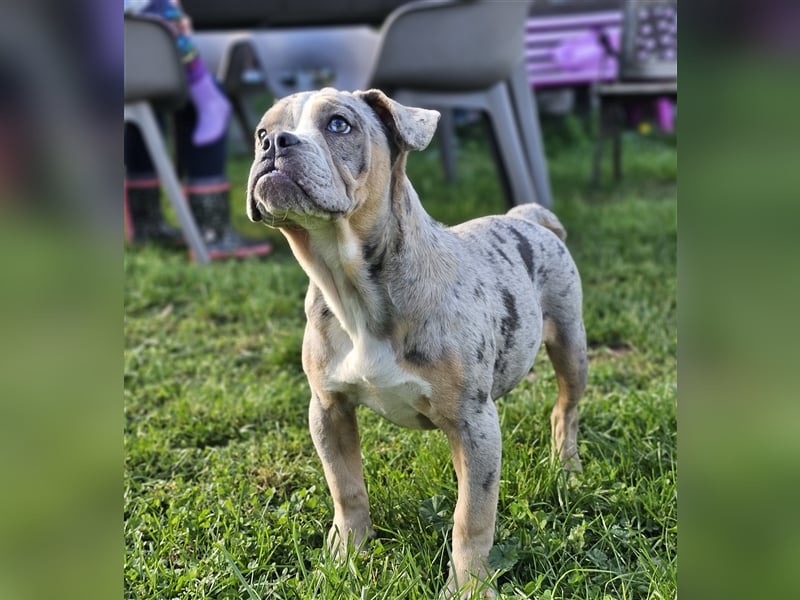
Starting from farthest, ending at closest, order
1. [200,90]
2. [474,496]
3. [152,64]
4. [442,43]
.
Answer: [200,90] < [442,43] < [152,64] < [474,496]

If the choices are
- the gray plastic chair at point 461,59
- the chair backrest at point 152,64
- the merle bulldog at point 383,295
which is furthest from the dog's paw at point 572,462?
the chair backrest at point 152,64

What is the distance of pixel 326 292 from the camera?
6.51ft

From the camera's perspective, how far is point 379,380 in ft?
6.33

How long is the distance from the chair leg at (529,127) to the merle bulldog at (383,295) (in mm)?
4278

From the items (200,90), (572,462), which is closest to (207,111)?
(200,90)

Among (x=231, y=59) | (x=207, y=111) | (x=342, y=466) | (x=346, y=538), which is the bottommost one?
(x=346, y=538)

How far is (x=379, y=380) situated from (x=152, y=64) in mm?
3740

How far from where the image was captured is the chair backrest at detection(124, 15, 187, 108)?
190 inches

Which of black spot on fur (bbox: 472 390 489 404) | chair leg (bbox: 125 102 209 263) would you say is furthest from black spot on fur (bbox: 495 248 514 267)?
chair leg (bbox: 125 102 209 263)

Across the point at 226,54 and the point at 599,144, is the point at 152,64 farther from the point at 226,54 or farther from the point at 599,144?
the point at 599,144
